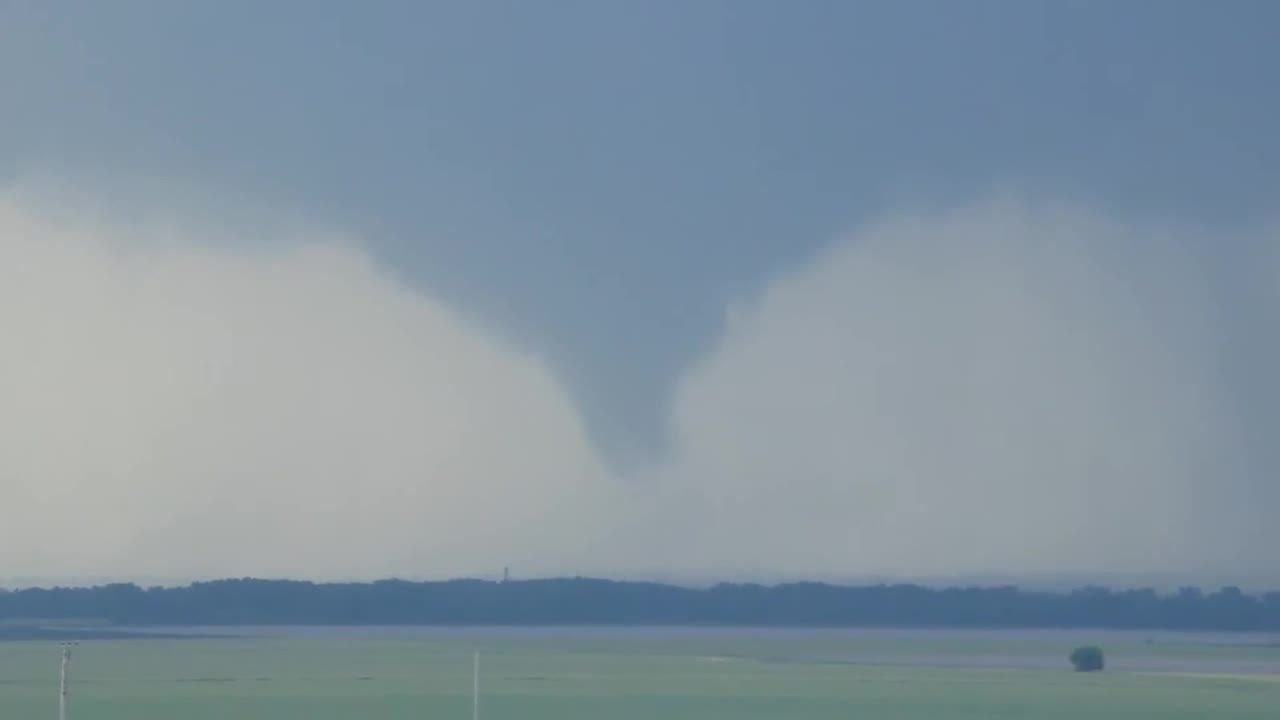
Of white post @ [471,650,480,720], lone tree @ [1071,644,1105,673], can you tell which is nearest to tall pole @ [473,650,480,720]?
white post @ [471,650,480,720]

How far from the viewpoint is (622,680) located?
4322cm

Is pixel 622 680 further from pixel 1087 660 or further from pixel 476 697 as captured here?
pixel 476 697

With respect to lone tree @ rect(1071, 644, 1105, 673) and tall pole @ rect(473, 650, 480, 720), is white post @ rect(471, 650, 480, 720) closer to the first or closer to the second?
tall pole @ rect(473, 650, 480, 720)

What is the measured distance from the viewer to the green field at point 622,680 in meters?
34.9

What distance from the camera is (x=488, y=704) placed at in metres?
36.4

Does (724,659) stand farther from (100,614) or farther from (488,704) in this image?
(100,614)

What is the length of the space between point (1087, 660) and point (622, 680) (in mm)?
10832

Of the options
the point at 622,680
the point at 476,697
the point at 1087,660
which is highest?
the point at 1087,660

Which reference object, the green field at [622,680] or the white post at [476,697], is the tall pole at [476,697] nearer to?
the white post at [476,697]

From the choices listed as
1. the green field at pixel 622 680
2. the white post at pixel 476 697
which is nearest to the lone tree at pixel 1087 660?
the green field at pixel 622 680

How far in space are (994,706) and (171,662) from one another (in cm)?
2046

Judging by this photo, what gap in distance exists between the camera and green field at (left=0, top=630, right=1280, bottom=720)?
34938mm

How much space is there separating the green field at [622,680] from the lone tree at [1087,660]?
0.33 meters

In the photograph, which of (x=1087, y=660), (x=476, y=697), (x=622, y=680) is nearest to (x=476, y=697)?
(x=476, y=697)
